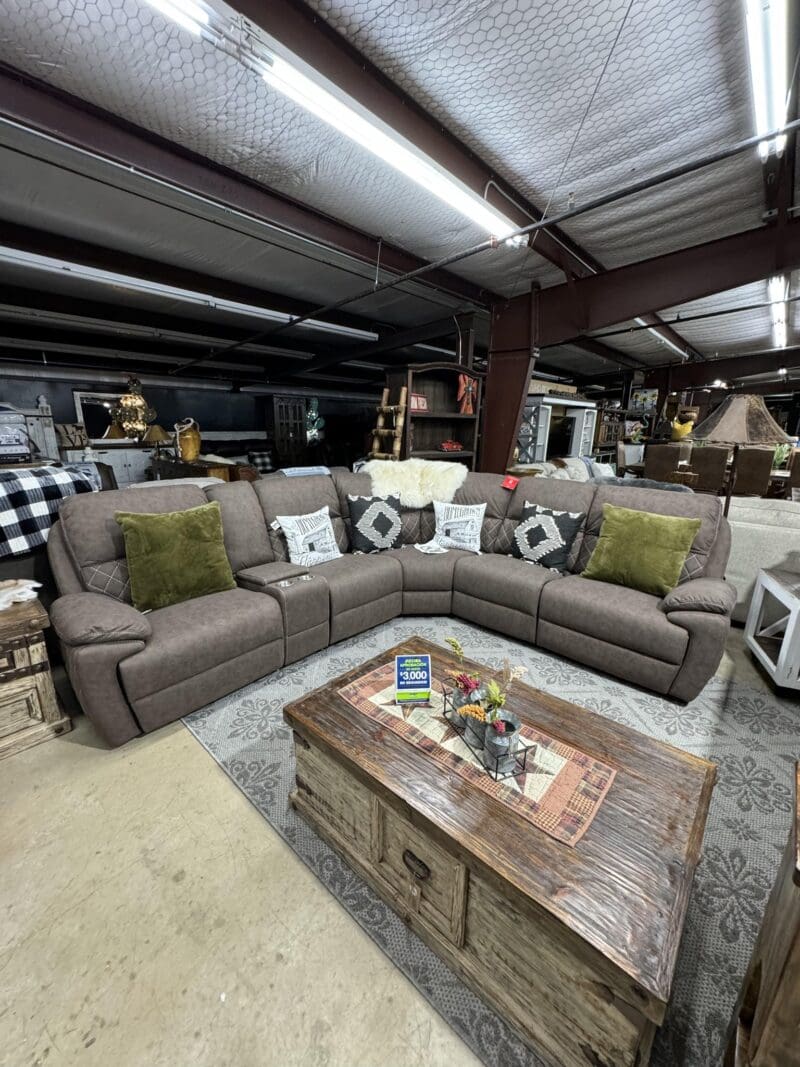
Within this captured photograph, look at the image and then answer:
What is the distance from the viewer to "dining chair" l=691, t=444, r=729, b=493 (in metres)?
4.14

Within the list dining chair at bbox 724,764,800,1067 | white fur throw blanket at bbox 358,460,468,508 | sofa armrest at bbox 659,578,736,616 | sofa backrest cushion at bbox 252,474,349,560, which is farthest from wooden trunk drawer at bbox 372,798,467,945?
white fur throw blanket at bbox 358,460,468,508

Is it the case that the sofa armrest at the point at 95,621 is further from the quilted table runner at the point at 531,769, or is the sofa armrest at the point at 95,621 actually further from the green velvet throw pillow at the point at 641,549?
the green velvet throw pillow at the point at 641,549

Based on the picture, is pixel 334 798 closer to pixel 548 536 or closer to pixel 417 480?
pixel 548 536

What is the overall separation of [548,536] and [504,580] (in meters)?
0.51

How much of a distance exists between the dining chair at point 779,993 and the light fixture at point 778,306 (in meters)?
3.82

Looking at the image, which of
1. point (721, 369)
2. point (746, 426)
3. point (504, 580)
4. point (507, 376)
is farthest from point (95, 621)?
point (721, 369)

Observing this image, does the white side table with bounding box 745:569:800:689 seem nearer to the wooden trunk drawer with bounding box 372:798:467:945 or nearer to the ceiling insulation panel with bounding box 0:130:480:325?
the wooden trunk drawer with bounding box 372:798:467:945

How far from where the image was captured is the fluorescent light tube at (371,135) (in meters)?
1.41

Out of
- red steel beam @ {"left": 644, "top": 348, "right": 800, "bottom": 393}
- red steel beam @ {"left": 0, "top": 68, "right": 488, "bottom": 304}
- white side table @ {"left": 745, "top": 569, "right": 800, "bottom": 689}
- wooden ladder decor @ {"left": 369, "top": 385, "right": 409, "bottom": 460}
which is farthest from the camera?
red steel beam @ {"left": 644, "top": 348, "right": 800, "bottom": 393}

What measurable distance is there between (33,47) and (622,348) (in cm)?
705

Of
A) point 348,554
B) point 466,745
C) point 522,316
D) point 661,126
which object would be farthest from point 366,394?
point 466,745

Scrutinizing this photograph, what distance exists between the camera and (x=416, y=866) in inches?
44.7

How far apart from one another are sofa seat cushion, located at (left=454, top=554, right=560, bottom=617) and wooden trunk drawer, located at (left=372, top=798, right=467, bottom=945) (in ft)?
5.50

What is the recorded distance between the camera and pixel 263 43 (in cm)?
130
